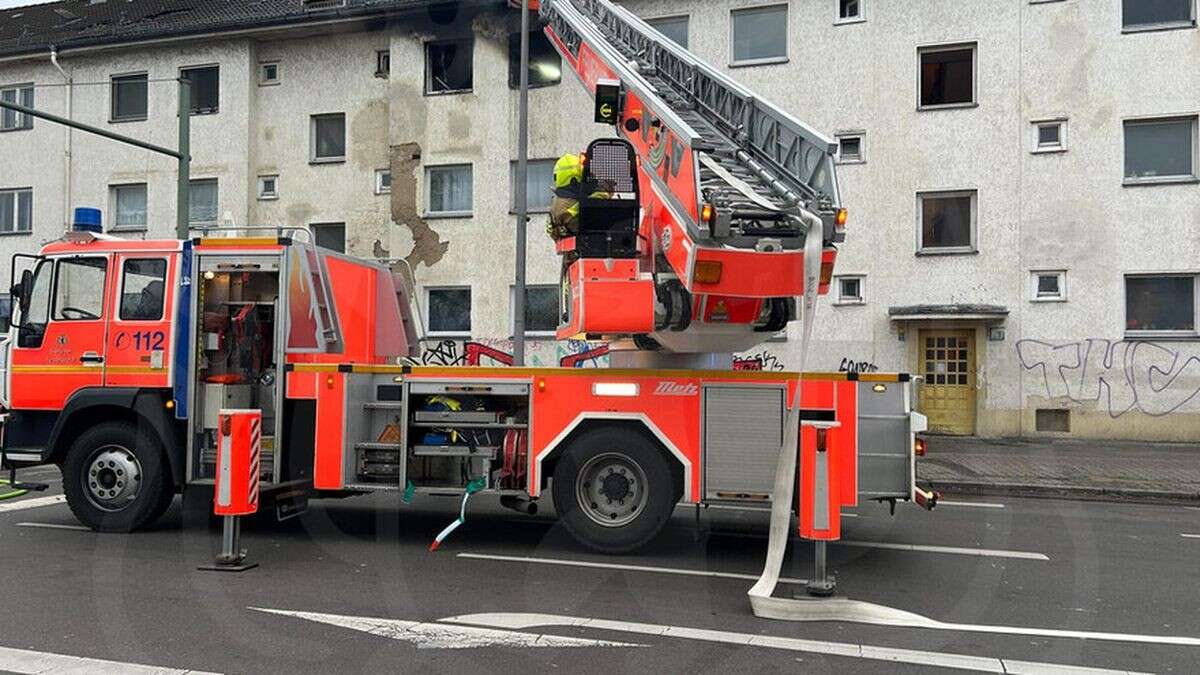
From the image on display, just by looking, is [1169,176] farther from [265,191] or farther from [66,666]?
[265,191]

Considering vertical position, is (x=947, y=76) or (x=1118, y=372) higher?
(x=947, y=76)

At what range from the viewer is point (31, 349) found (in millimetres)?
8664

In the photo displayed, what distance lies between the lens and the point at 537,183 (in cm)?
2178

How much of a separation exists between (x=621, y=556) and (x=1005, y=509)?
5571mm

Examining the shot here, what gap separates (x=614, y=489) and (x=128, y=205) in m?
22.0

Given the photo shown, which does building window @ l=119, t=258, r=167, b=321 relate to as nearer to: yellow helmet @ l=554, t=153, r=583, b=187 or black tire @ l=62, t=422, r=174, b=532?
black tire @ l=62, t=422, r=174, b=532

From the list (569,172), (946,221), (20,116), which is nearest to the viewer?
(569,172)

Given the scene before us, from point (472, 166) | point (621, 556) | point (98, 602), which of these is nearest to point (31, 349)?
point (98, 602)

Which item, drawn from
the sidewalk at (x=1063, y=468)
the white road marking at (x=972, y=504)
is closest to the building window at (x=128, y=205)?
the sidewalk at (x=1063, y=468)

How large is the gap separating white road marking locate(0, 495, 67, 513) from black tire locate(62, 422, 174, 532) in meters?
2.08

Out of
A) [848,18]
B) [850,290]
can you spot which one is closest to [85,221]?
[850,290]

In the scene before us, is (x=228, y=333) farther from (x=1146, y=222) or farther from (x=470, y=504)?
(x=1146, y=222)

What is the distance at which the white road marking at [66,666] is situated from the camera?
4852 mm

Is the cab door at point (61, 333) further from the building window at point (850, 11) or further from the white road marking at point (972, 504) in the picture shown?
the building window at point (850, 11)
